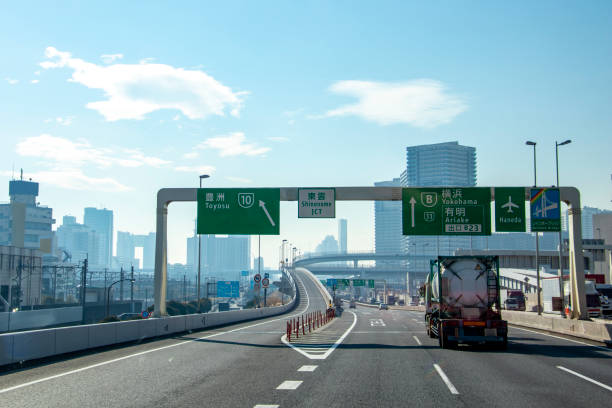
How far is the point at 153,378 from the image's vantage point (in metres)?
13.0

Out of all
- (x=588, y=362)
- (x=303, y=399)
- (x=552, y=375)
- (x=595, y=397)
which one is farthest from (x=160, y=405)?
(x=588, y=362)

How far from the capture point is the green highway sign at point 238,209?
29000 mm

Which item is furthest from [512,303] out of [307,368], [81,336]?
[307,368]

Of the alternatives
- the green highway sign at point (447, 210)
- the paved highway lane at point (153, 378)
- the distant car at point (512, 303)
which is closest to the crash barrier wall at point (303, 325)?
the paved highway lane at point (153, 378)

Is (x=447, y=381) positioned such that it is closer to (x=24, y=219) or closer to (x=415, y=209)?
(x=415, y=209)

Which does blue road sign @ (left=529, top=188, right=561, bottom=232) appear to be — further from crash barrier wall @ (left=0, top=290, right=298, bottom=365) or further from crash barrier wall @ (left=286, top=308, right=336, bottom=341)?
crash barrier wall @ (left=0, top=290, right=298, bottom=365)

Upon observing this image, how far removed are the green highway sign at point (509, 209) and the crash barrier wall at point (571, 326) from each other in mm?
5243

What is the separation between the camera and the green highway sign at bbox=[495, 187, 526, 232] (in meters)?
27.6

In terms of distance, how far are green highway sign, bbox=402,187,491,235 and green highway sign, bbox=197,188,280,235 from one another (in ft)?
22.4

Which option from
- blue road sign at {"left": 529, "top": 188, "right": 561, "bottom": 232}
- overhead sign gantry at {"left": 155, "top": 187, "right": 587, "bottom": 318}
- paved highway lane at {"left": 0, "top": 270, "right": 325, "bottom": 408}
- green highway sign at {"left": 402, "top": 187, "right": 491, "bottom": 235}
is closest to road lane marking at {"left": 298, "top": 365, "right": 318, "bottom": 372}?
paved highway lane at {"left": 0, "top": 270, "right": 325, "bottom": 408}

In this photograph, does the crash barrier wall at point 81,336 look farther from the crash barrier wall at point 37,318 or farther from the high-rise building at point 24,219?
the high-rise building at point 24,219

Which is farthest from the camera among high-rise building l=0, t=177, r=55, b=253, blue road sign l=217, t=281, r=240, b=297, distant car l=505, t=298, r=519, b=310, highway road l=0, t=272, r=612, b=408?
high-rise building l=0, t=177, r=55, b=253

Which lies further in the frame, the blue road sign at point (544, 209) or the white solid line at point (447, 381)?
the blue road sign at point (544, 209)

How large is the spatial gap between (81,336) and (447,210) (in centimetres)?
1776
